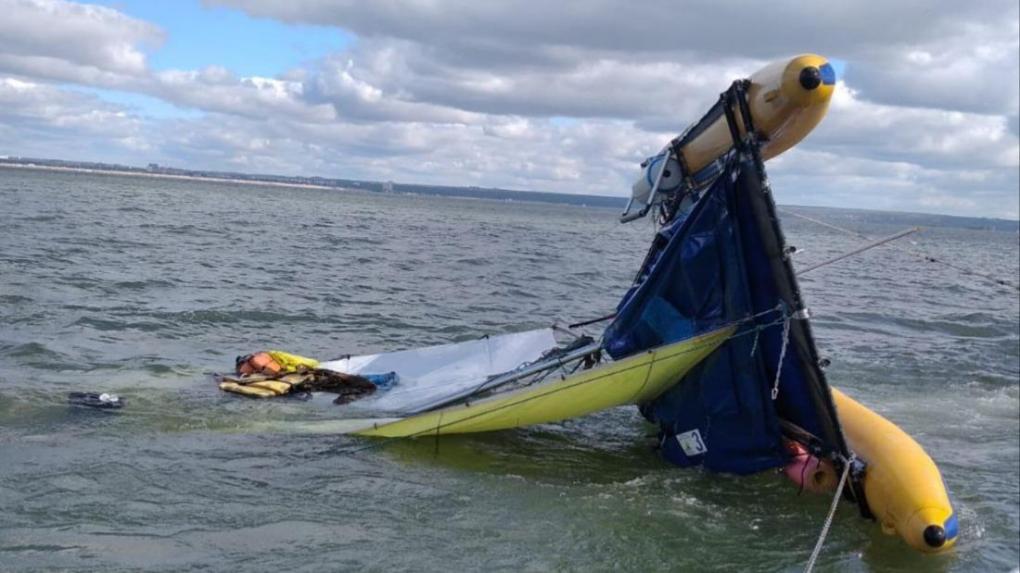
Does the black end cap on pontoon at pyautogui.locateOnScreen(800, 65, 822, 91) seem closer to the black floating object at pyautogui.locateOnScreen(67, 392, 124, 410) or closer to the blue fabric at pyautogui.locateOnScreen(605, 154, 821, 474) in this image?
the blue fabric at pyautogui.locateOnScreen(605, 154, 821, 474)

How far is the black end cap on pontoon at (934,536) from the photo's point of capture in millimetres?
7898

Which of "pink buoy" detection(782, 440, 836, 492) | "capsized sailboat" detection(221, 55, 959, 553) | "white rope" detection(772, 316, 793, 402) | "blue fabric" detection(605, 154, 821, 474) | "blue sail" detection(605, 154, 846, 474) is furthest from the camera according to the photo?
"pink buoy" detection(782, 440, 836, 492)

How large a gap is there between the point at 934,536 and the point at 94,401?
369 inches

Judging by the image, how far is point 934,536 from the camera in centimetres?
790

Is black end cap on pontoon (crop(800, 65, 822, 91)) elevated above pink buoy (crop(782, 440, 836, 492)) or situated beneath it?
elevated above

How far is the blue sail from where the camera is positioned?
29.7 ft

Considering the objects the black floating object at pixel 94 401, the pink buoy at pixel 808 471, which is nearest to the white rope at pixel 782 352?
the pink buoy at pixel 808 471

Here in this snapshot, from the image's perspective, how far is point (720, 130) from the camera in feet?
30.0

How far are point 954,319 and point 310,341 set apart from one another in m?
20.7

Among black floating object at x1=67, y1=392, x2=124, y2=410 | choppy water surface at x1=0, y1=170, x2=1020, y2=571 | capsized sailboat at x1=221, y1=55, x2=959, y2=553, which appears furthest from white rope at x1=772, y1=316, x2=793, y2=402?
black floating object at x1=67, y1=392, x2=124, y2=410

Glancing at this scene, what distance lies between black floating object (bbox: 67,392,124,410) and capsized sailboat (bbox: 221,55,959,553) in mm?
3034

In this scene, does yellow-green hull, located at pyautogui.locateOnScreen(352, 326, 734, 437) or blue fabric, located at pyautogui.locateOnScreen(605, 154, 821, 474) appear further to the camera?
yellow-green hull, located at pyautogui.locateOnScreen(352, 326, 734, 437)

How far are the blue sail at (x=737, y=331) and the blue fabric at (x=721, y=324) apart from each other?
0.4 inches

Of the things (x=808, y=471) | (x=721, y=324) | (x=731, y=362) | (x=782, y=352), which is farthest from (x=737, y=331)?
(x=808, y=471)
